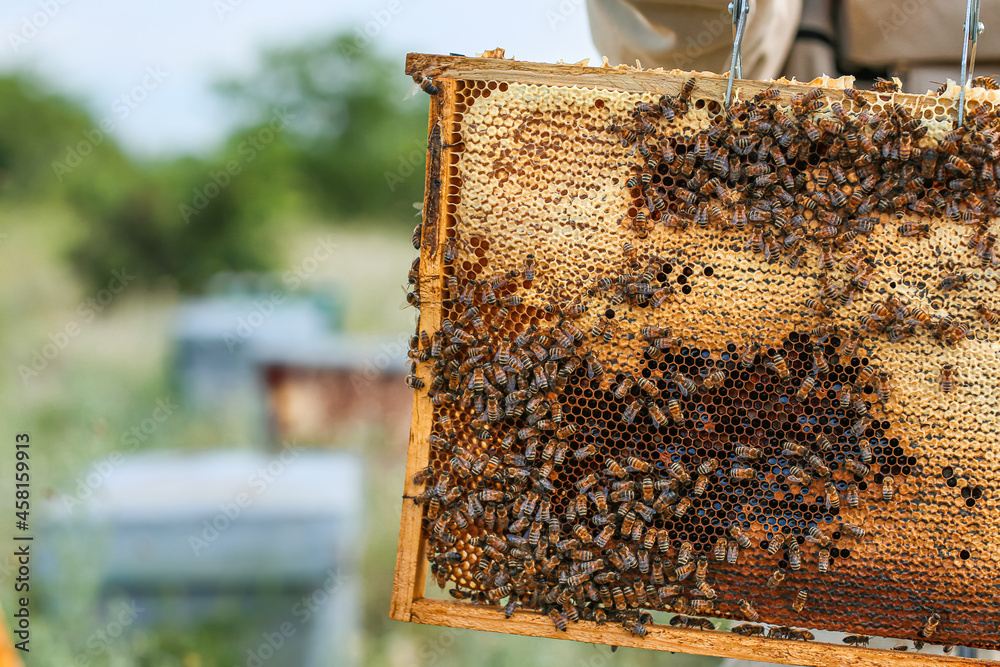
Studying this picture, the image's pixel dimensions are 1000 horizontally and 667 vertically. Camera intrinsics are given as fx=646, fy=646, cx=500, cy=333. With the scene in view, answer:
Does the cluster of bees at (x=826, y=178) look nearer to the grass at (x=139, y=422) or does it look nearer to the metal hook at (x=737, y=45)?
the metal hook at (x=737, y=45)

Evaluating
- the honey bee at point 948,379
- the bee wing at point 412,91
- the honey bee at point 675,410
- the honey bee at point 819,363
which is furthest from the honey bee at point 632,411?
the bee wing at point 412,91

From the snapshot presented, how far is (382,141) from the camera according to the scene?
43.4 ft

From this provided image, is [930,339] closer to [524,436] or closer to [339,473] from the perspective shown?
[524,436]

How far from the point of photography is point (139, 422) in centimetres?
890

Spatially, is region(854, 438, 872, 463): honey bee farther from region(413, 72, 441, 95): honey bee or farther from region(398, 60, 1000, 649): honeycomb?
region(413, 72, 441, 95): honey bee

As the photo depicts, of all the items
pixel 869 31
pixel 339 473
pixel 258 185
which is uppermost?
pixel 258 185

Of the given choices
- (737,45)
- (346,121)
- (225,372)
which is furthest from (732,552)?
(346,121)

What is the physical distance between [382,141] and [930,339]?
12.0m

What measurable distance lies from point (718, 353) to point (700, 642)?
119 cm

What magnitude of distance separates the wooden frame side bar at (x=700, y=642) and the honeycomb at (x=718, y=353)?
2.4 inches

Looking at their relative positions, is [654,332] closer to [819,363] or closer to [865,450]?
[819,363]

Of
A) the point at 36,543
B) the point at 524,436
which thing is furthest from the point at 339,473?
the point at 524,436

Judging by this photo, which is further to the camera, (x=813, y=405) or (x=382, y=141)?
(x=382, y=141)

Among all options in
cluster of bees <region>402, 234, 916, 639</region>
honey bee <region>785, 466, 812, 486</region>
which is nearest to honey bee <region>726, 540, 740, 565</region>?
cluster of bees <region>402, 234, 916, 639</region>
